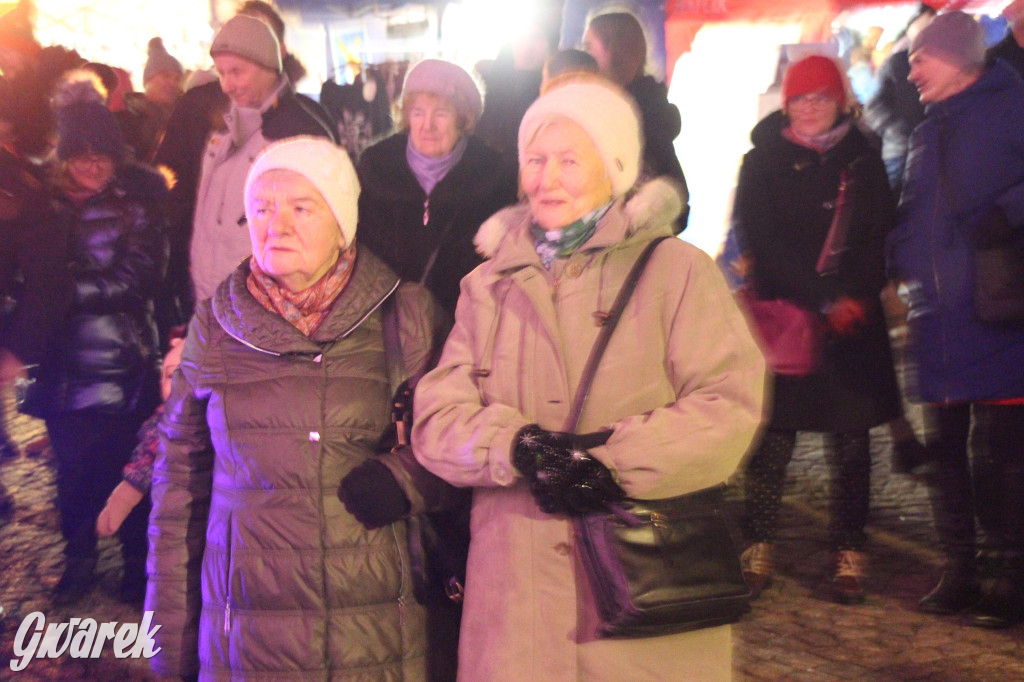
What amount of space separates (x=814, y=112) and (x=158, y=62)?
17.4ft

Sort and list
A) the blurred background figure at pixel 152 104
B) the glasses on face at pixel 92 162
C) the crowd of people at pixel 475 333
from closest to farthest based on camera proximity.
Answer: the crowd of people at pixel 475 333 < the glasses on face at pixel 92 162 < the blurred background figure at pixel 152 104

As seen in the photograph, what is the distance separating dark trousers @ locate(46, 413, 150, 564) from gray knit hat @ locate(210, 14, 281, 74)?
1872mm

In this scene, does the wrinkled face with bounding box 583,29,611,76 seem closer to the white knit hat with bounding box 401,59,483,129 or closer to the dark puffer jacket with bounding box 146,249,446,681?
the white knit hat with bounding box 401,59,483,129

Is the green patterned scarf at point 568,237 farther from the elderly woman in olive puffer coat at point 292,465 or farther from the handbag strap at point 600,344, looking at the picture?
the elderly woman in olive puffer coat at point 292,465

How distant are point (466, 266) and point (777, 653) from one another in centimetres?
212

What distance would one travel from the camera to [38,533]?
5781 millimetres

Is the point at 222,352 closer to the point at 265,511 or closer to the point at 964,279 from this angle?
the point at 265,511

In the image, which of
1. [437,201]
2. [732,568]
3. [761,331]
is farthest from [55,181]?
[732,568]

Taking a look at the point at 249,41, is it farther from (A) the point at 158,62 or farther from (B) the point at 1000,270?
(B) the point at 1000,270

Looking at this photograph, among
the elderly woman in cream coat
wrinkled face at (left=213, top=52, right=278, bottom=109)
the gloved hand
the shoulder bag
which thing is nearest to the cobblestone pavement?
the shoulder bag

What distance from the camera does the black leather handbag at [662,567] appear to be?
2.15 metres

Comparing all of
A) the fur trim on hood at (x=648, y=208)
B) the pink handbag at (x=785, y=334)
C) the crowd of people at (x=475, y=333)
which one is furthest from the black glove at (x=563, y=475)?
the pink handbag at (x=785, y=334)

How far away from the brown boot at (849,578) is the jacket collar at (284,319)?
9.25 ft

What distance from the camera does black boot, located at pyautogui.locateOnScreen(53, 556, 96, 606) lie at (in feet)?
16.0
